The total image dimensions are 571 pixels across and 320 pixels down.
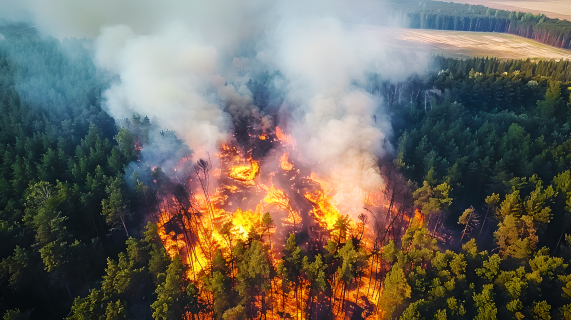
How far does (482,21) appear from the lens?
463 ft

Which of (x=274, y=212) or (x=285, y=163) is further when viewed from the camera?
(x=285, y=163)

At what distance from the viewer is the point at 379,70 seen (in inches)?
4082

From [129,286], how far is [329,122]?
1758 inches

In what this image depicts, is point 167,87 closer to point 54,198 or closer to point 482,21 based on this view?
point 54,198

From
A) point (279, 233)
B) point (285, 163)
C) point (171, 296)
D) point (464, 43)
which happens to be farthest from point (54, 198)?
point (464, 43)

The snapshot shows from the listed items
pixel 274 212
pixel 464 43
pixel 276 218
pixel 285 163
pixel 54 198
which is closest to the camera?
pixel 54 198

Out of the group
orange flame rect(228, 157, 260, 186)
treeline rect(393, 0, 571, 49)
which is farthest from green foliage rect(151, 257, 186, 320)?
treeline rect(393, 0, 571, 49)

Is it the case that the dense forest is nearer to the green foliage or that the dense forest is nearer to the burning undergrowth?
the green foliage

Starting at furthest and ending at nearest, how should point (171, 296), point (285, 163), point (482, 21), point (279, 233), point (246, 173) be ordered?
point (482, 21) → point (285, 163) → point (246, 173) → point (279, 233) → point (171, 296)

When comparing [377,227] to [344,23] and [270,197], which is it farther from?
[344,23]

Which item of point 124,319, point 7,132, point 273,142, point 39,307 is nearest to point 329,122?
point 273,142

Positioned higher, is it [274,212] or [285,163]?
[285,163]

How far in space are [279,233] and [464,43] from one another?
125 metres

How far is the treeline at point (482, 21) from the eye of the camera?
120731mm
